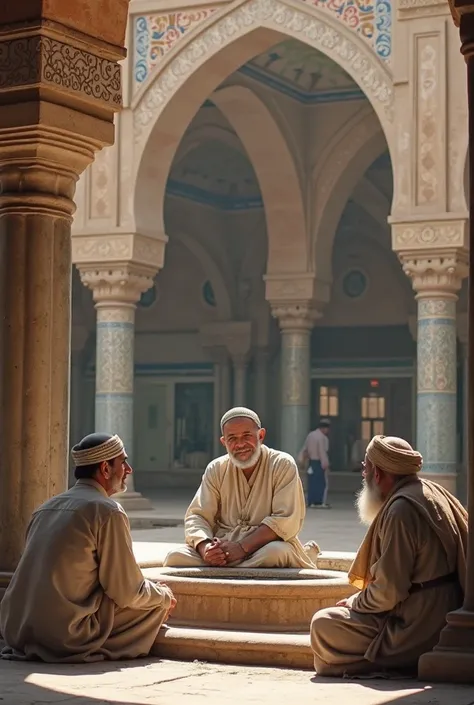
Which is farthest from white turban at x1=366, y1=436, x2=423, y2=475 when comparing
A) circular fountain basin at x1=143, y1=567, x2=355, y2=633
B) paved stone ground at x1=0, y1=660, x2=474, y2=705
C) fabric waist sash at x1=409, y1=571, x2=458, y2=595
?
circular fountain basin at x1=143, y1=567, x2=355, y2=633

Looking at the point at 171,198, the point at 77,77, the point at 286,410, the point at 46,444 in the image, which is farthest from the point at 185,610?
the point at 171,198

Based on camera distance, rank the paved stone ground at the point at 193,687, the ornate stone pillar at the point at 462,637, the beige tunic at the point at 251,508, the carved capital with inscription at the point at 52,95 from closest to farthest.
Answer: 1. the paved stone ground at the point at 193,687
2. the ornate stone pillar at the point at 462,637
3. the carved capital with inscription at the point at 52,95
4. the beige tunic at the point at 251,508

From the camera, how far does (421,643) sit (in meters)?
4.86

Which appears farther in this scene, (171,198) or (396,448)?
(171,198)

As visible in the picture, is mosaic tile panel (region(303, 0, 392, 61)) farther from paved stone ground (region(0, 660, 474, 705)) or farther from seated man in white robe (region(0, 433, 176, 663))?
paved stone ground (region(0, 660, 474, 705))

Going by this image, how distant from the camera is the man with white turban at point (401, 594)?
4.85 metres

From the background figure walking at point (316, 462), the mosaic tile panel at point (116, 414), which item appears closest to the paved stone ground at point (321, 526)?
the background figure walking at point (316, 462)

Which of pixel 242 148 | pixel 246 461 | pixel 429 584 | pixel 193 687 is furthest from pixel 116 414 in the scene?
pixel 193 687

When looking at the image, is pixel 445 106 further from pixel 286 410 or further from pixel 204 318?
pixel 204 318

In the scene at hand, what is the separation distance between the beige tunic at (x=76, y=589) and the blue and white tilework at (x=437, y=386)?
8.78m

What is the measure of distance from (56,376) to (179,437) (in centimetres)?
1672

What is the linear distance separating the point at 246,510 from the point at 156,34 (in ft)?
32.7

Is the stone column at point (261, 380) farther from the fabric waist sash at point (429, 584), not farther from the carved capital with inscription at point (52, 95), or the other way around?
the fabric waist sash at point (429, 584)

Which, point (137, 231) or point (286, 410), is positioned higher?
point (137, 231)
